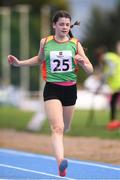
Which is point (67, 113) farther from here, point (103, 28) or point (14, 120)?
point (103, 28)

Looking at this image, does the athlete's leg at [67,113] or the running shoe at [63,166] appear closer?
the running shoe at [63,166]

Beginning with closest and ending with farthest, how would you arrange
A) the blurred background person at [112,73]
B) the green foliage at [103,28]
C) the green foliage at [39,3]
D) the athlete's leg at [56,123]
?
the athlete's leg at [56,123] → the blurred background person at [112,73] → the green foliage at [39,3] → the green foliage at [103,28]

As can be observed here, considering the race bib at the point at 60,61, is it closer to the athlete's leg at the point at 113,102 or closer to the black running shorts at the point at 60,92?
the black running shorts at the point at 60,92

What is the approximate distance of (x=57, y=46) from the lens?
29.5 ft

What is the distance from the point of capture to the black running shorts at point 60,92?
29.4 feet

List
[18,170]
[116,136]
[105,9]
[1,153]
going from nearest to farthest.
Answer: [18,170] → [1,153] → [116,136] → [105,9]

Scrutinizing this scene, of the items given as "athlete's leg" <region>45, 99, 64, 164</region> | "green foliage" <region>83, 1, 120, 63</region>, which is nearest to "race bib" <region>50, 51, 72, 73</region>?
"athlete's leg" <region>45, 99, 64, 164</region>

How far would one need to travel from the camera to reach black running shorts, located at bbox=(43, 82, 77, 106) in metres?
8.96

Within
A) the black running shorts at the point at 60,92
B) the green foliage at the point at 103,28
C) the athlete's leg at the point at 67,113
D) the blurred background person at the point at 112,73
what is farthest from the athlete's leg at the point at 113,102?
the green foliage at the point at 103,28

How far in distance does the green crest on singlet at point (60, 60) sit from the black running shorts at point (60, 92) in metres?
0.08

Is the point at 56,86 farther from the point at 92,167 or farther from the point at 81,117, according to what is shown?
the point at 81,117

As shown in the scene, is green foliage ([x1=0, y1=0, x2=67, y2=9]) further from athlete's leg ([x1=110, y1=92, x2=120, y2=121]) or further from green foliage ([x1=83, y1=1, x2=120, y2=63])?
athlete's leg ([x1=110, y1=92, x2=120, y2=121])

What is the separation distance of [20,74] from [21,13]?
8.20 feet

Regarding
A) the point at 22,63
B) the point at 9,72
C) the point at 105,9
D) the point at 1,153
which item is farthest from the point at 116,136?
the point at 105,9
